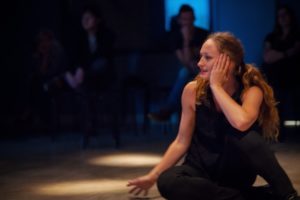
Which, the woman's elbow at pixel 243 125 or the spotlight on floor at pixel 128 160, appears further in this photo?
the spotlight on floor at pixel 128 160

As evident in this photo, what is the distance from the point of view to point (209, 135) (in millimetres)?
3156

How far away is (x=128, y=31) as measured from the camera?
9.15 m

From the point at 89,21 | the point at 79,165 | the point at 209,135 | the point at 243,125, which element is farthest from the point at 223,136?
the point at 89,21

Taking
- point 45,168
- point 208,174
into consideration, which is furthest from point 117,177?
point 208,174

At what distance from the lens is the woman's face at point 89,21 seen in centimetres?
679

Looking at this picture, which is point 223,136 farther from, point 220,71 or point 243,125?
point 220,71

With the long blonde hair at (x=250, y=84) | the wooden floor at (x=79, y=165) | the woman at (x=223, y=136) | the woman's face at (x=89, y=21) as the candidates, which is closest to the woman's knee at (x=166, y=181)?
the woman at (x=223, y=136)

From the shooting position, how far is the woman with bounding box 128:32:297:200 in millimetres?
2992

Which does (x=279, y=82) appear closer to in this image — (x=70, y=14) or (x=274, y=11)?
(x=274, y=11)

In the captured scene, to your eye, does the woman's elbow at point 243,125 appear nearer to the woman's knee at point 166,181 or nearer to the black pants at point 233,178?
the black pants at point 233,178

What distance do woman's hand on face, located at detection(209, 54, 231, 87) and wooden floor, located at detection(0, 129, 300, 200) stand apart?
117cm

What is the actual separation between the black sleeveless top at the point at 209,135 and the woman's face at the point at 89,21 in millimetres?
3792

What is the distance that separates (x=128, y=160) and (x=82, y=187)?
4.12ft

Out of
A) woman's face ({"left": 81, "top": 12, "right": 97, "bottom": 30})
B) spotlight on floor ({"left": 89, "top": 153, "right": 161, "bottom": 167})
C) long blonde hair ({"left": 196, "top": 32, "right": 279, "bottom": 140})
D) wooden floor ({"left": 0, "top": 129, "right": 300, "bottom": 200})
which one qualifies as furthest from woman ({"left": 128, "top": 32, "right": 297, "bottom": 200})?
woman's face ({"left": 81, "top": 12, "right": 97, "bottom": 30})
